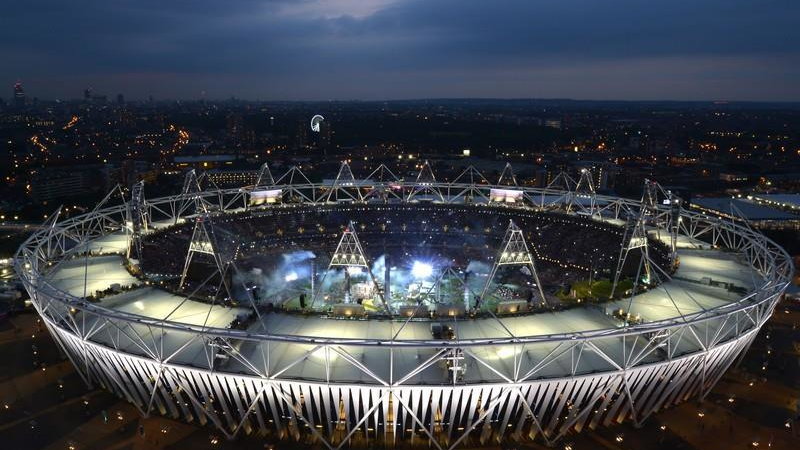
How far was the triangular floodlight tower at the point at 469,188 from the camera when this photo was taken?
73625 mm

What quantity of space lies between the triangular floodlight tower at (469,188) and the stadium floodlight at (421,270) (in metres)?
11.2

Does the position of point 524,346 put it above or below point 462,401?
above

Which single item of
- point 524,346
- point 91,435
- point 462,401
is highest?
point 524,346

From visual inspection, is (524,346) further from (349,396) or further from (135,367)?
(135,367)

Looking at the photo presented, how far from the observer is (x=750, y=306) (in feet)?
111

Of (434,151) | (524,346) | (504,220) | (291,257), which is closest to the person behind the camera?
(524,346)

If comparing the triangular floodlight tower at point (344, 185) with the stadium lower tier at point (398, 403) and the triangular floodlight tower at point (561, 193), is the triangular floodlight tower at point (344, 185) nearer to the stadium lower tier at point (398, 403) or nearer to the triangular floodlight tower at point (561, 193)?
the triangular floodlight tower at point (561, 193)

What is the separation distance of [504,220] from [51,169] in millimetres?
104582

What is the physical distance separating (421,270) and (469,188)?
63.4ft

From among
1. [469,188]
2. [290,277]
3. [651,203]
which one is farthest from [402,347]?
[469,188]

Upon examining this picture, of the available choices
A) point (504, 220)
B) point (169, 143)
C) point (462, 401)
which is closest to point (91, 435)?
point (462, 401)

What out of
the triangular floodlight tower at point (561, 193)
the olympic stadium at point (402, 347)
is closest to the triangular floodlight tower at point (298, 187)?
the olympic stadium at point (402, 347)

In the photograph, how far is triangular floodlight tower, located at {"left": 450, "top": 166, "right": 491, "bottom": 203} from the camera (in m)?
73.6

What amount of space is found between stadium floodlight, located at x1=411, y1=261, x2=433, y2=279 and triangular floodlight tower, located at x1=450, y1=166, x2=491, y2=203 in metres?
11.2
